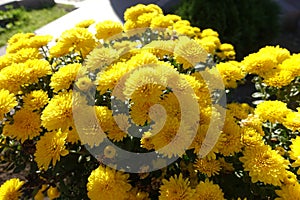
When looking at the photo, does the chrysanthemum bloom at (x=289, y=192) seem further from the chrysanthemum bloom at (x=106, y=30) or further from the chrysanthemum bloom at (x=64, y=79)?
the chrysanthemum bloom at (x=106, y=30)

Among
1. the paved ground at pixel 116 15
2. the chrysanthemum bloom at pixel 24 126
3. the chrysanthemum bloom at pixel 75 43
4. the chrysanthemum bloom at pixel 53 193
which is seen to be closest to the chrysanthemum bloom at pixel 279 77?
the chrysanthemum bloom at pixel 75 43

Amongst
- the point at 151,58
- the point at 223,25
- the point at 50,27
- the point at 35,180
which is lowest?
the point at 50,27

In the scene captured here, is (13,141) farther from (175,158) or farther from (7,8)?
(7,8)

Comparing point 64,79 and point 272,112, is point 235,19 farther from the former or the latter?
point 64,79

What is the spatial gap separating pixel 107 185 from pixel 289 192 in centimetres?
65

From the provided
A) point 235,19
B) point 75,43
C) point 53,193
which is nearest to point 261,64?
point 75,43

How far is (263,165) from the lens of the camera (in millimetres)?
1323

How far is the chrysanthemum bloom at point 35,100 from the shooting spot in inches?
57.8

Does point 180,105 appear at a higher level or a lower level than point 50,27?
higher

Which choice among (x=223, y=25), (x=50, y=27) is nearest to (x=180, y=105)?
(x=223, y=25)

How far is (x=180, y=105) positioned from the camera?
129 centimetres

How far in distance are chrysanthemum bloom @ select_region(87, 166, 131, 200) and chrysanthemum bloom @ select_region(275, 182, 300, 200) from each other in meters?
0.56

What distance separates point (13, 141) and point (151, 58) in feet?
2.73

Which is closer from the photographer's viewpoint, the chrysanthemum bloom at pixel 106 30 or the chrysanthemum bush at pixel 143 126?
the chrysanthemum bush at pixel 143 126
